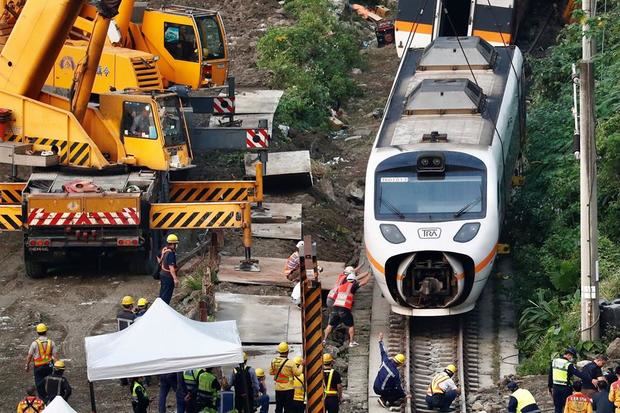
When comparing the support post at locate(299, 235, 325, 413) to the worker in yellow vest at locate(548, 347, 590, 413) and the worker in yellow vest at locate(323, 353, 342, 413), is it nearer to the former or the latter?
the worker in yellow vest at locate(323, 353, 342, 413)

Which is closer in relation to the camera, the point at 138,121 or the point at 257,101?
the point at 138,121

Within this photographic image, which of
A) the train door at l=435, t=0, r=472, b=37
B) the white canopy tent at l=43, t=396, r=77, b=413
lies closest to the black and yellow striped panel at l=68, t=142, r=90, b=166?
the white canopy tent at l=43, t=396, r=77, b=413

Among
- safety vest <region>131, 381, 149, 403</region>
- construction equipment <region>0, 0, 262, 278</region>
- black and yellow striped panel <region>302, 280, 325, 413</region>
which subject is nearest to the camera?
black and yellow striped panel <region>302, 280, 325, 413</region>

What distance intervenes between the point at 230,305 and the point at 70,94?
16.5ft

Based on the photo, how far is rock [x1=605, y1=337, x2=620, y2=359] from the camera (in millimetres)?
22234

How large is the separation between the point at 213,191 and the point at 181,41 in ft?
16.6

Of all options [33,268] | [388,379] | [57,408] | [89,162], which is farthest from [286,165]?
[57,408]

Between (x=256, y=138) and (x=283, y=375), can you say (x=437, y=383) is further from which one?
(x=256, y=138)

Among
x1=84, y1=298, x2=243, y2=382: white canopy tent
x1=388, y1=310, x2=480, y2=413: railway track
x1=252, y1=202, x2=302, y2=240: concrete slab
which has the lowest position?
x1=388, y1=310, x2=480, y2=413: railway track

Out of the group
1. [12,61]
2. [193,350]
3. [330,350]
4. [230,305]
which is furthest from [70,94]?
[193,350]

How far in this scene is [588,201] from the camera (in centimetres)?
2266

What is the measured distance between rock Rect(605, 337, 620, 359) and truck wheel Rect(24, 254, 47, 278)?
9271 millimetres

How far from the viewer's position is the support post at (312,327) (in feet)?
59.8

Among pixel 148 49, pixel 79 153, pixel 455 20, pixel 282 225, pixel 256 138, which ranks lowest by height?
pixel 282 225
